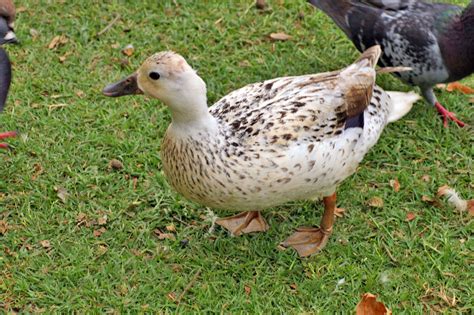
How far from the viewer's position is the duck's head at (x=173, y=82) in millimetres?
3115

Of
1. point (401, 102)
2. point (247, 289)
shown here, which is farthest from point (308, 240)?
point (401, 102)

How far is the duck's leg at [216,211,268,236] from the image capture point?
13.1 feet

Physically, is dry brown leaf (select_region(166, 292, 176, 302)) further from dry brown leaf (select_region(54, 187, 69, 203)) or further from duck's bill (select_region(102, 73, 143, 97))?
duck's bill (select_region(102, 73, 143, 97))

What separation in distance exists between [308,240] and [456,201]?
98cm

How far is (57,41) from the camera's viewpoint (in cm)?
540

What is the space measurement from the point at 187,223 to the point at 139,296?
1.96 feet

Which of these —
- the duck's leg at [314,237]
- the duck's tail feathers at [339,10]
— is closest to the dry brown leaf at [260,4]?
the duck's tail feathers at [339,10]

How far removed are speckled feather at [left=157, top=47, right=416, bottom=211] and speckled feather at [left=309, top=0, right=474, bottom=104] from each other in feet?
3.40

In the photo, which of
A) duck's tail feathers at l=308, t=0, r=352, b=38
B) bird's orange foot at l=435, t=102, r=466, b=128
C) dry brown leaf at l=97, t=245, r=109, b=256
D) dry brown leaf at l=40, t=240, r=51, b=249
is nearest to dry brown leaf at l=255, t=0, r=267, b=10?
duck's tail feathers at l=308, t=0, r=352, b=38

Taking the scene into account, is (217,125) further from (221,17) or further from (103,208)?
(221,17)

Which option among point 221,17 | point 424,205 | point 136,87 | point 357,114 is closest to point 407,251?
point 424,205

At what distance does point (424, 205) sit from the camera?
420cm

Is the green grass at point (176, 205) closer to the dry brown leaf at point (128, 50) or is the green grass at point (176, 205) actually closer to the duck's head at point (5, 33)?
the dry brown leaf at point (128, 50)

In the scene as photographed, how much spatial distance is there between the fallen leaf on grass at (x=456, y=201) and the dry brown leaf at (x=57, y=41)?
3085mm
